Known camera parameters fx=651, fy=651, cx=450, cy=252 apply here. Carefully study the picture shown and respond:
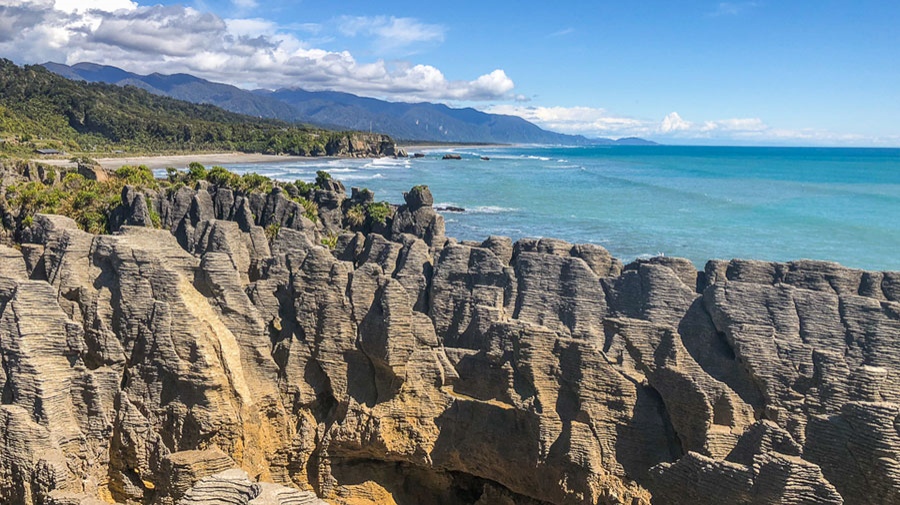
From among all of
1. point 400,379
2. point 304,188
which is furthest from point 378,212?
point 400,379

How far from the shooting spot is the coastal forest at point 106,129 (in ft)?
369

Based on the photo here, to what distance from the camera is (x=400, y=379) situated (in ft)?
33.8

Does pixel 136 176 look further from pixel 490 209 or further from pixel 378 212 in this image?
pixel 490 209

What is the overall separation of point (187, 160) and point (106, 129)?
38.4 m

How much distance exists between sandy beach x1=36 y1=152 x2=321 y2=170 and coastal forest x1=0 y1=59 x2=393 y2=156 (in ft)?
23.5

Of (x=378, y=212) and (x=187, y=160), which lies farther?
(x=187, y=160)

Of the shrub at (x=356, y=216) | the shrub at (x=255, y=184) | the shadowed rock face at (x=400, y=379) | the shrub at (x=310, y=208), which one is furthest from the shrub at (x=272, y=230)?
the shadowed rock face at (x=400, y=379)

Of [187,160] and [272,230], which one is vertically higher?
[187,160]

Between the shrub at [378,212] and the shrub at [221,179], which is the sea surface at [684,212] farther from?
the shrub at [221,179]

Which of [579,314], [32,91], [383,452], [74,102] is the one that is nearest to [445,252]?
[579,314]

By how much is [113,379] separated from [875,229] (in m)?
64.2

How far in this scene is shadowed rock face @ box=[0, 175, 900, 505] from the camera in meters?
8.91

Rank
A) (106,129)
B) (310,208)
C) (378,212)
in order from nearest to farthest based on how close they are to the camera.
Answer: (378,212), (310,208), (106,129)

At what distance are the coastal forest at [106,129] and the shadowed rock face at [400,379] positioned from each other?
97742mm
